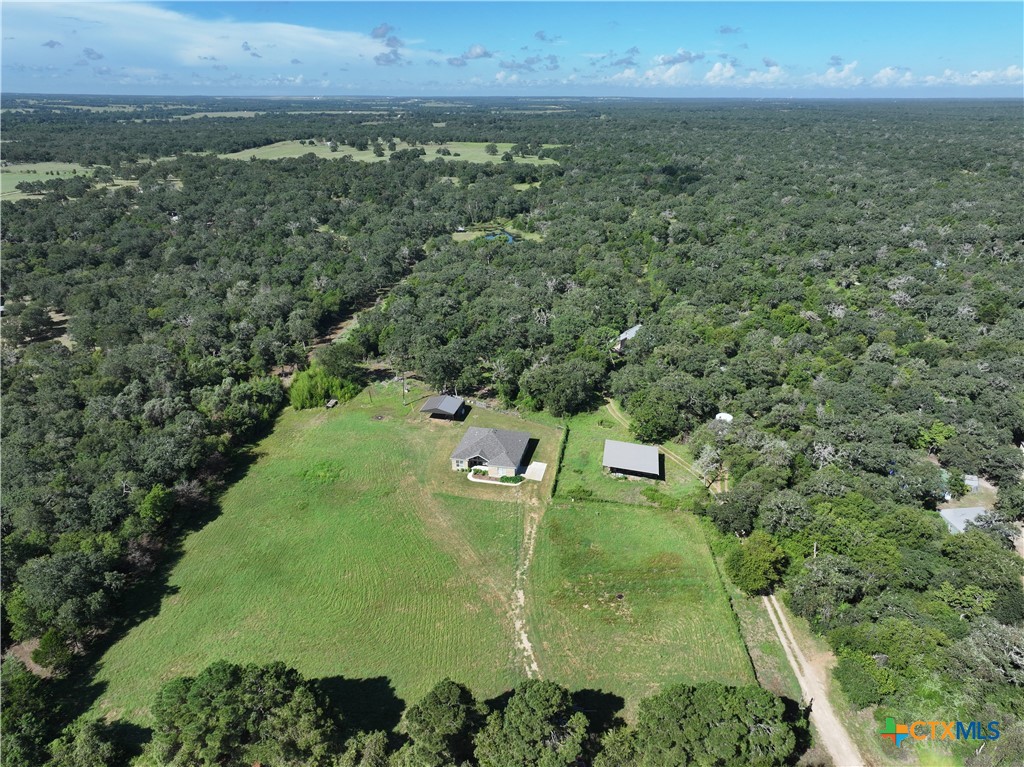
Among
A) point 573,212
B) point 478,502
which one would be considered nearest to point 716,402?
point 478,502

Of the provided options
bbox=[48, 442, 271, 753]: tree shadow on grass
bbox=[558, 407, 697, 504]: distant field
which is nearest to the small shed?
bbox=[558, 407, 697, 504]: distant field

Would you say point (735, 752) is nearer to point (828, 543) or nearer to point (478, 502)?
point (828, 543)

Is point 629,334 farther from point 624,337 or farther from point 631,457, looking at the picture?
point 631,457

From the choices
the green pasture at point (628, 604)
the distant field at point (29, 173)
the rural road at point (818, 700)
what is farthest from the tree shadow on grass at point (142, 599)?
the distant field at point (29, 173)

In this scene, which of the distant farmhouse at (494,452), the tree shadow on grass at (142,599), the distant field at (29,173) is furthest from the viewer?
the distant field at (29,173)

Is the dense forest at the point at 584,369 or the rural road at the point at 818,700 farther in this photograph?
the dense forest at the point at 584,369

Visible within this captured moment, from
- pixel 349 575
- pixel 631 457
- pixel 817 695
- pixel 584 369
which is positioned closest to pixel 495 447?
pixel 631 457

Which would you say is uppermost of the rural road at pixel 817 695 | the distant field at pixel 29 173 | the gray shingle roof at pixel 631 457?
the distant field at pixel 29 173

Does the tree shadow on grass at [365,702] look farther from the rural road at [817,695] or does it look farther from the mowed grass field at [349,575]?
the rural road at [817,695]
